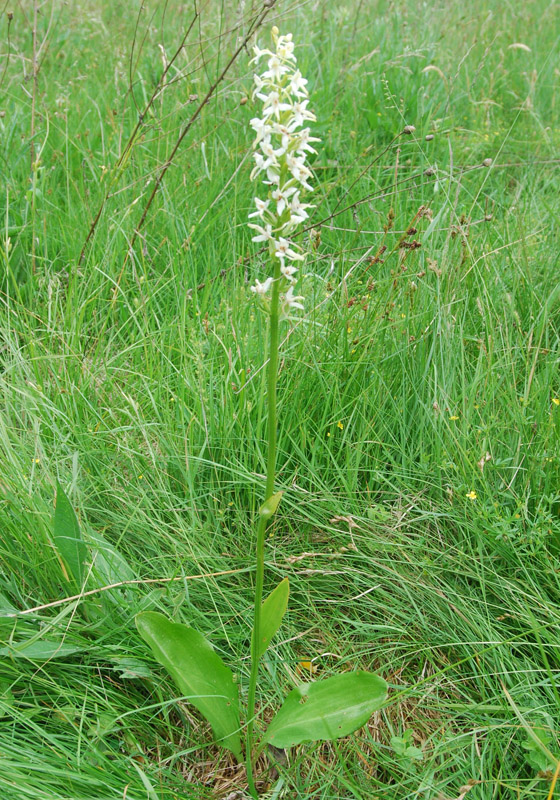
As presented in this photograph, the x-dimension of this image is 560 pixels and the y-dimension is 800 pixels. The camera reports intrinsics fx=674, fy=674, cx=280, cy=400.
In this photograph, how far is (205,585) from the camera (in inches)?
72.4

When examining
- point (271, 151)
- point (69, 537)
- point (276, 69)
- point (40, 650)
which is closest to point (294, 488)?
point (69, 537)

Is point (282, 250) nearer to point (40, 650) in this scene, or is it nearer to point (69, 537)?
point (69, 537)

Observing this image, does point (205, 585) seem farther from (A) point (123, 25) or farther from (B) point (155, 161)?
(A) point (123, 25)

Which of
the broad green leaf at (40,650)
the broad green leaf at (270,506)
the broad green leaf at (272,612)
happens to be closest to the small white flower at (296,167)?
the broad green leaf at (270,506)

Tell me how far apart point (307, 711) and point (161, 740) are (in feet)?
1.18

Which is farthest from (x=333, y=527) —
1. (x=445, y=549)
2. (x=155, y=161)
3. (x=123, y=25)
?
(x=123, y=25)

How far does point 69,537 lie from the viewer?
165cm

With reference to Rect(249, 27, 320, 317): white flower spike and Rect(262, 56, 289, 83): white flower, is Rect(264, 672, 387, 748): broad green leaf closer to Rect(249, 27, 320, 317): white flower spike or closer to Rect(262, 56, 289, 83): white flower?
Rect(249, 27, 320, 317): white flower spike

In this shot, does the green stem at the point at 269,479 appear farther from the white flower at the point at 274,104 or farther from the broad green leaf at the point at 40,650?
the broad green leaf at the point at 40,650

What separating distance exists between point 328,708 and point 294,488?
2.21 feet

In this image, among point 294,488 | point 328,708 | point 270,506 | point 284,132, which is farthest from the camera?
point 294,488

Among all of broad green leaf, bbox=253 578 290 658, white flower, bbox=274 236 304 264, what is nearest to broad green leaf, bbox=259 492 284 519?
broad green leaf, bbox=253 578 290 658

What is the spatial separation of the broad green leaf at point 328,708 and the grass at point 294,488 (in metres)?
0.12

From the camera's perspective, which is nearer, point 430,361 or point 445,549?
point 445,549
